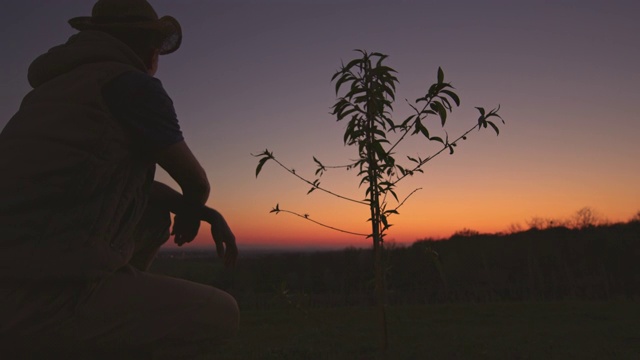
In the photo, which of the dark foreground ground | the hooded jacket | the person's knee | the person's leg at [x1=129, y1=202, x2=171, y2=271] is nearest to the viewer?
the hooded jacket

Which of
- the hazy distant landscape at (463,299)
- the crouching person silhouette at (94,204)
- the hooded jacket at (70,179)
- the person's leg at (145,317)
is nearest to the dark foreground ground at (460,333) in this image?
the hazy distant landscape at (463,299)

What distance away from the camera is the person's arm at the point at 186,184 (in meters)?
1.43

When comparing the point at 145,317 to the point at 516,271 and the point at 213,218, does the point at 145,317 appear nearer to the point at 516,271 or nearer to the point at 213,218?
the point at 213,218

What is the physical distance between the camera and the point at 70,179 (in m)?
1.21

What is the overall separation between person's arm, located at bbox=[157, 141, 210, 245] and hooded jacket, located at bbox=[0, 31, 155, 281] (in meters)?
0.09

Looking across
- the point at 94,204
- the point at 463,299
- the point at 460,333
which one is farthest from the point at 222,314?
the point at 463,299

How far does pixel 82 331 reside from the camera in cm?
123

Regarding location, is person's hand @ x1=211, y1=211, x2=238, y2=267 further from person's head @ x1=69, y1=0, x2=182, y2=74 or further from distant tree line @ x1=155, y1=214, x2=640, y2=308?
distant tree line @ x1=155, y1=214, x2=640, y2=308

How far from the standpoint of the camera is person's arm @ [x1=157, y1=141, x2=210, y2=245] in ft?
4.69

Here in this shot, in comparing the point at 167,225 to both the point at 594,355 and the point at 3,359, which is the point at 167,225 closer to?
the point at 3,359

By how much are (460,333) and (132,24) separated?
11232mm

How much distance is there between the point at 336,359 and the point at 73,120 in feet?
23.2

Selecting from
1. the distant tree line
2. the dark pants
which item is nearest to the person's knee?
the dark pants

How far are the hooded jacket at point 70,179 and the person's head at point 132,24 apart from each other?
0.59ft
